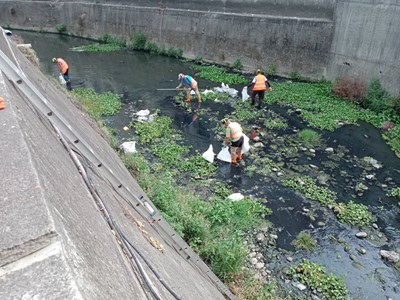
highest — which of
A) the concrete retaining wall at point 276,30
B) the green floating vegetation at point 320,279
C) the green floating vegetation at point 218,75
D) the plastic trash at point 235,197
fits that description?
the concrete retaining wall at point 276,30

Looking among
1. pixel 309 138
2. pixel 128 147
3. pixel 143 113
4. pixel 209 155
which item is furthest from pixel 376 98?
pixel 128 147

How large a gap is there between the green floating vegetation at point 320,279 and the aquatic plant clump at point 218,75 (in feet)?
31.4

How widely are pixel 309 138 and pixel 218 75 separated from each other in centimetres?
622

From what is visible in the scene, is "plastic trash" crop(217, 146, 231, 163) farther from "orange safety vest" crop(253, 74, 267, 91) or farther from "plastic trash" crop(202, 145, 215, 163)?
"orange safety vest" crop(253, 74, 267, 91)

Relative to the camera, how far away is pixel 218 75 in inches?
577

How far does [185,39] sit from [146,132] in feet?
31.0

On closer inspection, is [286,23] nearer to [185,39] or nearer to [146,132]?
Result: [185,39]

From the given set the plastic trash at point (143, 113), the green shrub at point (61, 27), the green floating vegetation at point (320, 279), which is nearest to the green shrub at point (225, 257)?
the green floating vegetation at point (320, 279)

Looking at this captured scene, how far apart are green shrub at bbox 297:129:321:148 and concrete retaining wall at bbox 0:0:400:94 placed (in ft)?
11.0

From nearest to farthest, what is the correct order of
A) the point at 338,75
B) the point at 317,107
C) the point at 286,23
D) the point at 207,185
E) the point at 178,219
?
1. the point at 178,219
2. the point at 207,185
3. the point at 317,107
4. the point at 338,75
5. the point at 286,23

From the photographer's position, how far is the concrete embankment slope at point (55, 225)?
51.2 inches

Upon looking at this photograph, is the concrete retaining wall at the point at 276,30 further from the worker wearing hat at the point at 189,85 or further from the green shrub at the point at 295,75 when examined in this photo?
the worker wearing hat at the point at 189,85

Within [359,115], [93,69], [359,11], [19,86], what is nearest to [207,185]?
[19,86]

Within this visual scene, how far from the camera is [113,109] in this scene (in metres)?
11.4
